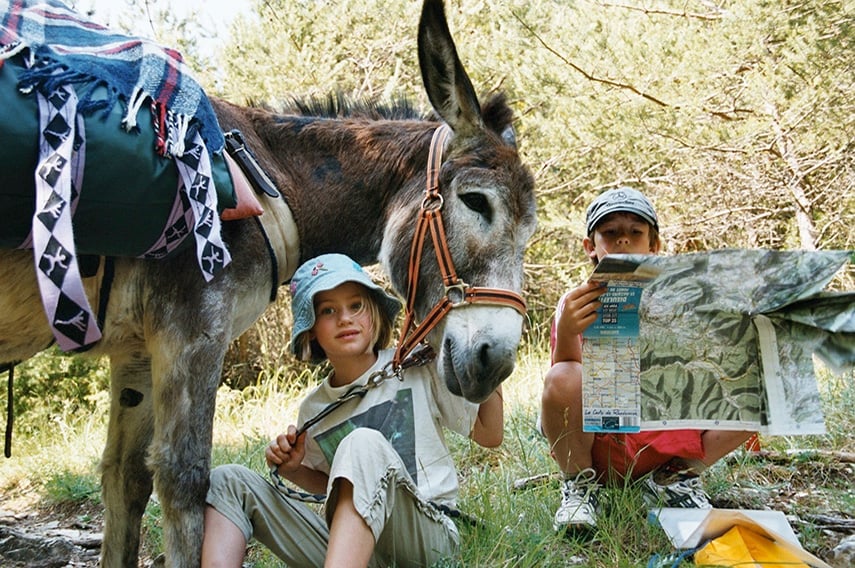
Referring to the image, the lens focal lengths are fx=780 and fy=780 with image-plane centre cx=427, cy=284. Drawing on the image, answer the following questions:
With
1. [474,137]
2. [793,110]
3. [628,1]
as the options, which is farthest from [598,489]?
[628,1]

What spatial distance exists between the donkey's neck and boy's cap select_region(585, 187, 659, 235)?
0.71 m

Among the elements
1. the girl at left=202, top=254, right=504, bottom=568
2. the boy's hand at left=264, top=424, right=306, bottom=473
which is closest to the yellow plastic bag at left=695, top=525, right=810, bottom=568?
the girl at left=202, top=254, right=504, bottom=568

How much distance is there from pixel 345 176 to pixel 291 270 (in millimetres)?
407

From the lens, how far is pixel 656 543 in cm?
268

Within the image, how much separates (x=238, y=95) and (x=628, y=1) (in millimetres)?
4013

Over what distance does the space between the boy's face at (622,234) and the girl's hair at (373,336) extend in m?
0.89

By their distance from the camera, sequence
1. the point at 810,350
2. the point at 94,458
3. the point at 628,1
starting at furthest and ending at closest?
the point at 628,1 → the point at 94,458 → the point at 810,350

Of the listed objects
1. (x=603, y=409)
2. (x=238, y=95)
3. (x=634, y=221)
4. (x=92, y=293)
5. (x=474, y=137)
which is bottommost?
(x=603, y=409)

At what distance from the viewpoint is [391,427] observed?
254 centimetres

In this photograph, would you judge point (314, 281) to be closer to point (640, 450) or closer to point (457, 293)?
point (457, 293)

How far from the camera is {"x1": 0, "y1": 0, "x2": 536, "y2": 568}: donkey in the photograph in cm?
238

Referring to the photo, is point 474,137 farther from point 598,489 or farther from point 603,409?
point 598,489

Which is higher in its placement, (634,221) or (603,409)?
(634,221)

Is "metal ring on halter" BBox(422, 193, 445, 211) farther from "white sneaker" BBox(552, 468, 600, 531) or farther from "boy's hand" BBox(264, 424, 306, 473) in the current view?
"white sneaker" BBox(552, 468, 600, 531)
